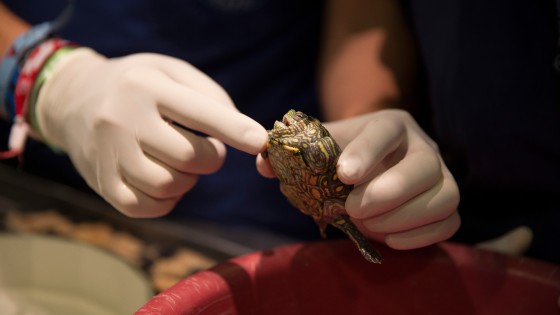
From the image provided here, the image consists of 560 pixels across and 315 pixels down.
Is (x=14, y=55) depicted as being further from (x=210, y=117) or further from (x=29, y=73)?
(x=210, y=117)

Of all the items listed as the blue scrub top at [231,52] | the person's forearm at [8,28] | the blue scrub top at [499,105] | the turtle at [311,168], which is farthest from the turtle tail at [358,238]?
the person's forearm at [8,28]

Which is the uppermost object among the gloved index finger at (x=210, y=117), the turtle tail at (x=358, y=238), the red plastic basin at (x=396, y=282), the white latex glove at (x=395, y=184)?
the gloved index finger at (x=210, y=117)

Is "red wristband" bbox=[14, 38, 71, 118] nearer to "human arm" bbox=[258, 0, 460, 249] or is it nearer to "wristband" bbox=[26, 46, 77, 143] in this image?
"wristband" bbox=[26, 46, 77, 143]

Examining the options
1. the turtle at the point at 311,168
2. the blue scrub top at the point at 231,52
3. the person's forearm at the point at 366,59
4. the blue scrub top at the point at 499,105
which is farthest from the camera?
the blue scrub top at the point at 231,52

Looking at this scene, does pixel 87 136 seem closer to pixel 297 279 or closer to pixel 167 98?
pixel 167 98

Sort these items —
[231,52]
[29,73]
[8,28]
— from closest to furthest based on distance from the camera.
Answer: [29,73] < [8,28] < [231,52]

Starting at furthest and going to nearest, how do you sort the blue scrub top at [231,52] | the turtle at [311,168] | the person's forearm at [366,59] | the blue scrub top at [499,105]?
the blue scrub top at [231,52] < the person's forearm at [366,59] < the blue scrub top at [499,105] < the turtle at [311,168]

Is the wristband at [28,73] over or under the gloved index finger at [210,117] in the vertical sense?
under

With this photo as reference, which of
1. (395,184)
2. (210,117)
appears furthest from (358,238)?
(210,117)

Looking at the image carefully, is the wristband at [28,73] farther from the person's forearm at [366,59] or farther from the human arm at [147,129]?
the person's forearm at [366,59]
